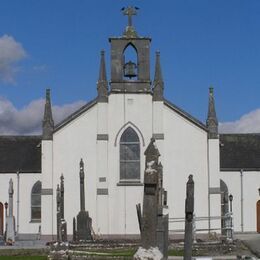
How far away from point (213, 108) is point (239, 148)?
27.5 feet

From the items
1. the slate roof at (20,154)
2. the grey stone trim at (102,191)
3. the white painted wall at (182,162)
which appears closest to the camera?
the grey stone trim at (102,191)

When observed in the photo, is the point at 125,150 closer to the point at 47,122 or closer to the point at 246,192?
the point at 47,122

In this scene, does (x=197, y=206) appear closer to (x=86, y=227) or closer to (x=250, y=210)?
(x=250, y=210)

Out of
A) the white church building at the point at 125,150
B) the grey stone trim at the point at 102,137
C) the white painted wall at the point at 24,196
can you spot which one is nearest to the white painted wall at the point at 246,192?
the white church building at the point at 125,150

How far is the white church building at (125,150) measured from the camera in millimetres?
46344

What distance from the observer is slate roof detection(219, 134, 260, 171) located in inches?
2061

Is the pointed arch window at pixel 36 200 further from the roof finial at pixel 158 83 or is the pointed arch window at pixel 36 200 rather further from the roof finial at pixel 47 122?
the roof finial at pixel 158 83

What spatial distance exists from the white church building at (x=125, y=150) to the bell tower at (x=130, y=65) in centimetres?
7

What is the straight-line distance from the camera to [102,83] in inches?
1833

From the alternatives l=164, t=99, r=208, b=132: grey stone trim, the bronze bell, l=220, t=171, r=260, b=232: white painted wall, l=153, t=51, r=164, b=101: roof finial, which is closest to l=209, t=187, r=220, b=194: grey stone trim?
l=164, t=99, r=208, b=132: grey stone trim

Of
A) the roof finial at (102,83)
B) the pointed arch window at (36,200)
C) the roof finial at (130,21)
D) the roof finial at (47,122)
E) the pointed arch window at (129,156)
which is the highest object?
the roof finial at (130,21)

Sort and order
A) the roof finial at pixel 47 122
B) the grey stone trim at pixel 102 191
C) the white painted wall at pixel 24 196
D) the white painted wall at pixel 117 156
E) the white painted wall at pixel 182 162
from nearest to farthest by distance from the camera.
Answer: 1. the grey stone trim at pixel 102 191
2. the white painted wall at pixel 117 156
3. the roof finial at pixel 47 122
4. the white painted wall at pixel 182 162
5. the white painted wall at pixel 24 196

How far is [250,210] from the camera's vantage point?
5181 cm

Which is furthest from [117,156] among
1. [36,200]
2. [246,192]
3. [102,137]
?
[246,192]
